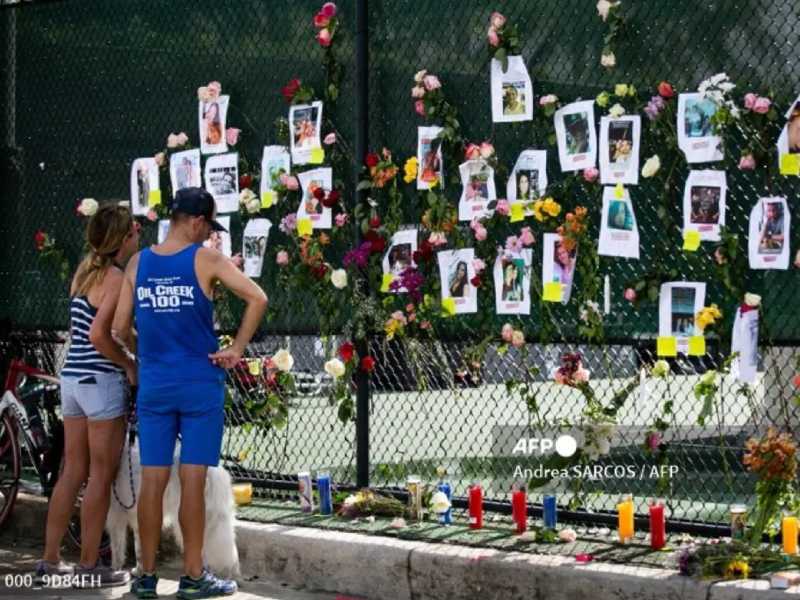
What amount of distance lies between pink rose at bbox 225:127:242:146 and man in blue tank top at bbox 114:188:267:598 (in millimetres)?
1612

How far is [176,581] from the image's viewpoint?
7586mm

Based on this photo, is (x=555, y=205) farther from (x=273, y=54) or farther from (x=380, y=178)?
(x=273, y=54)

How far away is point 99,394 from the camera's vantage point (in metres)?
7.18

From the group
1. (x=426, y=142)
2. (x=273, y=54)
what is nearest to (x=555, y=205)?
(x=426, y=142)

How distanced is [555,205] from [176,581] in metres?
2.76

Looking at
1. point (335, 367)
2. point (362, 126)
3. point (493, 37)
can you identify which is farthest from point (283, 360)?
point (493, 37)

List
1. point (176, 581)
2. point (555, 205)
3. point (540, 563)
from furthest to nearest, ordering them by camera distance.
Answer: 1. point (176, 581)
2. point (555, 205)
3. point (540, 563)

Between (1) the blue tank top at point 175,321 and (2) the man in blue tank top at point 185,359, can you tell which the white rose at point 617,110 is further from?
(1) the blue tank top at point 175,321

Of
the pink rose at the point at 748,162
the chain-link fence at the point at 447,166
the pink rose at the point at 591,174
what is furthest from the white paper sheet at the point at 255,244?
the pink rose at the point at 748,162

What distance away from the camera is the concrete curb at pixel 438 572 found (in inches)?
244

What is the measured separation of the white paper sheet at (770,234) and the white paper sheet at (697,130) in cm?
31

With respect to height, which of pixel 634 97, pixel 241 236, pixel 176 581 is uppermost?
pixel 634 97

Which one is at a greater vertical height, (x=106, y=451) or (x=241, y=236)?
(x=241, y=236)

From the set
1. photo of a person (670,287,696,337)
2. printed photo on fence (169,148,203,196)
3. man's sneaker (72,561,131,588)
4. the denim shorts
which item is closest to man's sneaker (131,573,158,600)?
man's sneaker (72,561,131,588)
